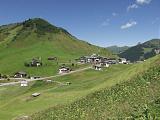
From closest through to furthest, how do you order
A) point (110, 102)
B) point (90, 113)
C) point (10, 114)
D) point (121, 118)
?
point (121, 118)
point (90, 113)
point (110, 102)
point (10, 114)

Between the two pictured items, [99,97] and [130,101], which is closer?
[130,101]

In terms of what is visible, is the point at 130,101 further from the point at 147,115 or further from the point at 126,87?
the point at 147,115

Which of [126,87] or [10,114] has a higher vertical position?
[126,87]

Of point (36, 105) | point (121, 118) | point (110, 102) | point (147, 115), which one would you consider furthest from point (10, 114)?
point (147, 115)

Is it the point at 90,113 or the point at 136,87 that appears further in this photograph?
the point at 136,87

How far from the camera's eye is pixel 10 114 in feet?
239

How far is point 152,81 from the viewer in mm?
52156

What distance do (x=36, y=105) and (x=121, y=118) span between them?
4677 cm

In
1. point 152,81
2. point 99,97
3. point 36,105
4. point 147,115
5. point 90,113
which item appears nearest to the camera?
point 147,115

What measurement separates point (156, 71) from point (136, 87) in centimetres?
746

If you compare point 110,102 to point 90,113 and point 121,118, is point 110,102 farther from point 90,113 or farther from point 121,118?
point 121,118

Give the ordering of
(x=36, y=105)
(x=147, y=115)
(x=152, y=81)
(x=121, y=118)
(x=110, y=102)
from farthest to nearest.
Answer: (x=36, y=105) → (x=152, y=81) → (x=110, y=102) → (x=121, y=118) → (x=147, y=115)

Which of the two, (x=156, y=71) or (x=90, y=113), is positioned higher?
(x=156, y=71)

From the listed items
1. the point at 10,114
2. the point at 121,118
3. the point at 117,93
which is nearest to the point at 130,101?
the point at 117,93
